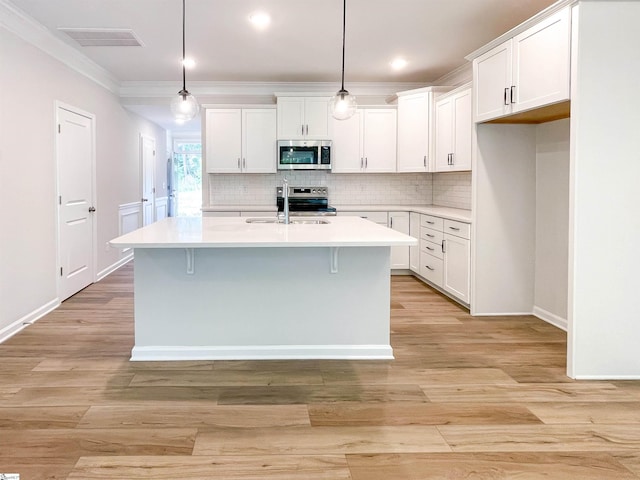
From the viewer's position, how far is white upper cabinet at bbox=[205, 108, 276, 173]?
22.4 ft

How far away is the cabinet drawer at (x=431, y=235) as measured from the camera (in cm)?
568

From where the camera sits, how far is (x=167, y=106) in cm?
733

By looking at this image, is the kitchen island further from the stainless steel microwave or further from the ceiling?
the stainless steel microwave

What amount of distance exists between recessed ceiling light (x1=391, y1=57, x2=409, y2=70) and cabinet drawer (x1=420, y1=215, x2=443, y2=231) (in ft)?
5.72

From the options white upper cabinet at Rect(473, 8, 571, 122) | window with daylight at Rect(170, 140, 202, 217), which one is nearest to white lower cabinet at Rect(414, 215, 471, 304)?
white upper cabinet at Rect(473, 8, 571, 122)

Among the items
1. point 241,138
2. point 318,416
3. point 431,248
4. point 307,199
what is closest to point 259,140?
point 241,138

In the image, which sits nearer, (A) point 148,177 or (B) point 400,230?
(B) point 400,230

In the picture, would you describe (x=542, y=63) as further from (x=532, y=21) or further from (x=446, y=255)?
(x=446, y=255)

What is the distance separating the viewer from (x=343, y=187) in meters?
7.32

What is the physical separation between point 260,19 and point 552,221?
2.96 meters

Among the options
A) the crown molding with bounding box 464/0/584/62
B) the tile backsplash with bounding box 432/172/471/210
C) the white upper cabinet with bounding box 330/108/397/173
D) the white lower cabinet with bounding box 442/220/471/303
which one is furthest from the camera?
the white upper cabinet with bounding box 330/108/397/173

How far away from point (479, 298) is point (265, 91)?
4037 mm

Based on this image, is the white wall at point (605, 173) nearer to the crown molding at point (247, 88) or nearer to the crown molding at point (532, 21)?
the crown molding at point (532, 21)

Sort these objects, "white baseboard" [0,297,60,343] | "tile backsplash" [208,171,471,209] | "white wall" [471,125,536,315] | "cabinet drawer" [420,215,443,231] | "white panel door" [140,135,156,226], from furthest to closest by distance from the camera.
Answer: "white panel door" [140,135,156,226]
"tile backsplash" [208,171,471,209]
"cabinet drawer" [420,215,443,231]
"white wall" [471,125,536,315]
"white baseboard" [0,297,60,343]
